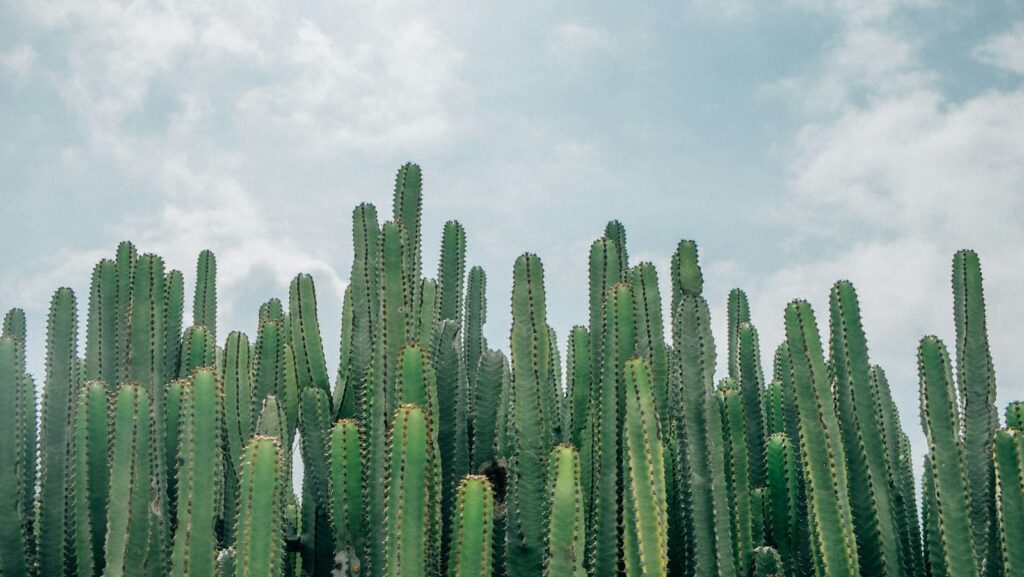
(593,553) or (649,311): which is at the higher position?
(649,311)

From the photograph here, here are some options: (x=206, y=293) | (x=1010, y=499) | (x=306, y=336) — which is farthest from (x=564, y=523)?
(x=206, y=293)

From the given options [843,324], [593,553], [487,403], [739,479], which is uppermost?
[843,324]

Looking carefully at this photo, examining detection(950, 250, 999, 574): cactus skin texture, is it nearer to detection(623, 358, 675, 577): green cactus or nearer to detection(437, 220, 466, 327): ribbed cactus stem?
detection(623, 358, 675, 577): green cactus

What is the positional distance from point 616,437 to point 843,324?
3.75 feet

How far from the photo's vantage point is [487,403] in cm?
379

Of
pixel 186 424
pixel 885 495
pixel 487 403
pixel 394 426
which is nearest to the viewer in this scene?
pixel 394 426

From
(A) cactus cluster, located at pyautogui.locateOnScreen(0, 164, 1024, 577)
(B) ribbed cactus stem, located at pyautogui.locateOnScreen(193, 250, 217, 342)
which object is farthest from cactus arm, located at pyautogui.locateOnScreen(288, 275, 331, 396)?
(B) ribbed cactus stem, located at pyautogui.locateOnScreen(193, 250, 217, 342)

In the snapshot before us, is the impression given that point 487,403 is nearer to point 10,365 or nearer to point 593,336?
point 593,336

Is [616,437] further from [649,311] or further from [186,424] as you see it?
[186,424]

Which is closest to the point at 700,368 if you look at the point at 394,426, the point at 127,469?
the point at 394,426

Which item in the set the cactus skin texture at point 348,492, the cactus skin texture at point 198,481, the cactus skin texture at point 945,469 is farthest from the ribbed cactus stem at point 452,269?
the cactus skin texture at point 945,469

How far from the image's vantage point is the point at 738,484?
3691mm

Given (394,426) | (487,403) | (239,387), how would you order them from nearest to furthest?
(394,426) → (487,403) → (239,387)

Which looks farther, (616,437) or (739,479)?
(739,479)
